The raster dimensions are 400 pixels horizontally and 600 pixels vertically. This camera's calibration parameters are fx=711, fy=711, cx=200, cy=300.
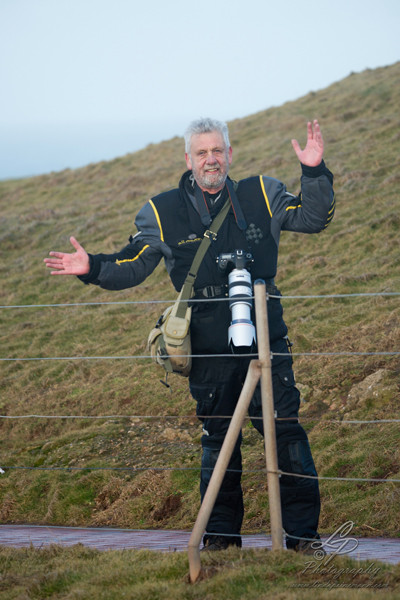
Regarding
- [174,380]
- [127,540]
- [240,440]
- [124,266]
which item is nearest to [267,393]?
[240,440]

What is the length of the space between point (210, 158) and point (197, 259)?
0.67 meters

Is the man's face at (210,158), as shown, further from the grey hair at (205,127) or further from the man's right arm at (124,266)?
the man's right arm at (124,266)

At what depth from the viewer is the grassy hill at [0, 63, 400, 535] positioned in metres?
6.95

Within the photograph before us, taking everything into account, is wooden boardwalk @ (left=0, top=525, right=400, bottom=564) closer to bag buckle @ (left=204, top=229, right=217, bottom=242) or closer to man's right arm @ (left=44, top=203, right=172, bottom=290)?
man's right arm @ (left=44, top=203, right=172, bottom=290)

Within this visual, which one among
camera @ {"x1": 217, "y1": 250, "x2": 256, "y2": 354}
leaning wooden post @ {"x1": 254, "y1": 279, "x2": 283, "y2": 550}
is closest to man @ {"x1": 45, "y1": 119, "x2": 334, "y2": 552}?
camera @ {"x1": 217, "y1": 250, "x2": 256, "y2": 354}

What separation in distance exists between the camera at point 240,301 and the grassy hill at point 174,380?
86cm

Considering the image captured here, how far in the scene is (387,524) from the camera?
556cm

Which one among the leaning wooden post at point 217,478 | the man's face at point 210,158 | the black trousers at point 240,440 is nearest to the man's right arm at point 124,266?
the man's face at point 210,158

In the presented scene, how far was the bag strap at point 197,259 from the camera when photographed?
4.62m

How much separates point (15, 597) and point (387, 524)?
9.86 ft

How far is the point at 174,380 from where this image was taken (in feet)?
33.1

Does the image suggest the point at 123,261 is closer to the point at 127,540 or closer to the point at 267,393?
the point at 267,393

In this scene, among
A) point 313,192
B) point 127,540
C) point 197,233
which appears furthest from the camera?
point 127,540

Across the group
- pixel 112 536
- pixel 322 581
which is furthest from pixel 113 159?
pixel 322 581
